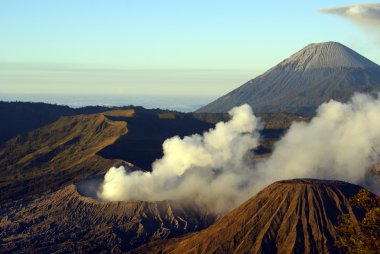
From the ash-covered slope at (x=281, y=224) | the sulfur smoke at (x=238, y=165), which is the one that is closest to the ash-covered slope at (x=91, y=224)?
the sulfur smoke at (x=238, y=165)

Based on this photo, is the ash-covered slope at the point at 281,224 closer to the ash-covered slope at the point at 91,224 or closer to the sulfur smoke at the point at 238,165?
the ash-covered slope at the point at 91,224

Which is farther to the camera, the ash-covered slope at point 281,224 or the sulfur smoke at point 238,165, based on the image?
the sulfur smoke at point 238,165

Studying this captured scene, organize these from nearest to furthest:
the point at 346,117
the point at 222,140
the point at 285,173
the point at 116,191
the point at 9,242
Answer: the point at 9,242
the point at 116,191
the point at 285,173
the point at 222,140
the point at 346,117

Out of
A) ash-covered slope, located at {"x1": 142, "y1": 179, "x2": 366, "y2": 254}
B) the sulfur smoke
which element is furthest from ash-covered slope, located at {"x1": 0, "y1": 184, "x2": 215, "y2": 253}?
ash-covered slope, located at {"x1": 142, "y1": 179, "x2": 366, "y2": 254}

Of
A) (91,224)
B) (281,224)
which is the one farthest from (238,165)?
(281,224)

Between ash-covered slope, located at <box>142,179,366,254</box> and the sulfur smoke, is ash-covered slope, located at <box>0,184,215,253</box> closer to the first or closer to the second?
the sulfur smoke

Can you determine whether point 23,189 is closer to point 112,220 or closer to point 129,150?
point 129,150

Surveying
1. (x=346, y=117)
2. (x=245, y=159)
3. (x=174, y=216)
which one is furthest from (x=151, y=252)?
(x=346, y=117)
